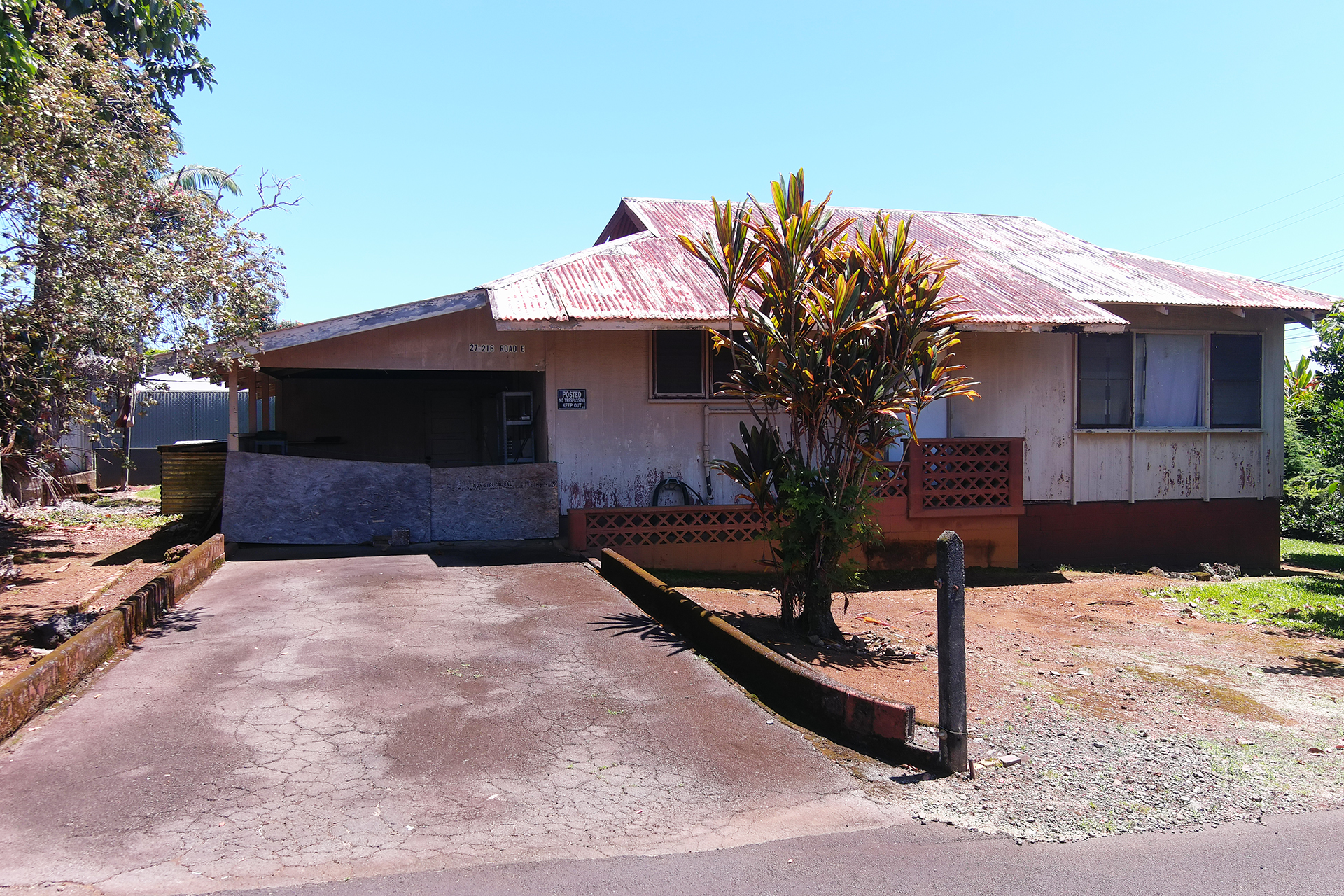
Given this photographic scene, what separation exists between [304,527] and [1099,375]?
11.1 meters

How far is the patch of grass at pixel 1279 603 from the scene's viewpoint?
33.2ft

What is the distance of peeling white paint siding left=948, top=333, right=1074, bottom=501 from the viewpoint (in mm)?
12992

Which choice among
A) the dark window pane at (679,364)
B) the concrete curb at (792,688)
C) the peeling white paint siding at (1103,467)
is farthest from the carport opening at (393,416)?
the peeling white paint siding at (1103,467)

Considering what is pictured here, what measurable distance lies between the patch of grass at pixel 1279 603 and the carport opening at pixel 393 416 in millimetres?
10260

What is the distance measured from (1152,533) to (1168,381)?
229 cm

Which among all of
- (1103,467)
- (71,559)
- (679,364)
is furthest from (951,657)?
(71,559)

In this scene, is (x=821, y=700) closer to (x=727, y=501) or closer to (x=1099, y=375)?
(x=727, y=501)

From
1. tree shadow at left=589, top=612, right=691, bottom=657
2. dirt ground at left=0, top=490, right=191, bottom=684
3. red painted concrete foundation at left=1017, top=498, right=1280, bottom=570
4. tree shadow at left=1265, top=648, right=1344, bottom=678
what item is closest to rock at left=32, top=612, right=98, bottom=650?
dirt ground at left=0, top=490, right=191, bottom=684

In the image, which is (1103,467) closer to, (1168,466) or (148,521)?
(1168,466)

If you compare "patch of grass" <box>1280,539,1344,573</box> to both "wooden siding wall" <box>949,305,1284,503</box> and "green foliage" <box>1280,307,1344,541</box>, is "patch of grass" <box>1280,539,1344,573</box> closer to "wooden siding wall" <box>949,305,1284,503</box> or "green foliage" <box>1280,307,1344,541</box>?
"green foliage" <box>1280,307,1344,541</box>

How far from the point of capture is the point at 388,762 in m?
4.84

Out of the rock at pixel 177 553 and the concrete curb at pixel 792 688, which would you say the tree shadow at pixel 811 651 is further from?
the rock at pixel 177 553

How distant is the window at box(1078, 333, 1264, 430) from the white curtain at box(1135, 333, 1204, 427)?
1 centimetres

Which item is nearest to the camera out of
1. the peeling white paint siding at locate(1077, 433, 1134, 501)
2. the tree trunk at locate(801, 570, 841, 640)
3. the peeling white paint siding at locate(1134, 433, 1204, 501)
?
the tree trunk at locate(801, 570, 841, 640)
